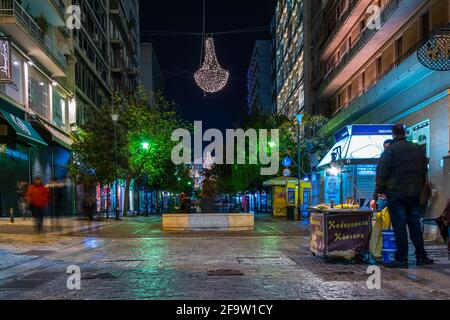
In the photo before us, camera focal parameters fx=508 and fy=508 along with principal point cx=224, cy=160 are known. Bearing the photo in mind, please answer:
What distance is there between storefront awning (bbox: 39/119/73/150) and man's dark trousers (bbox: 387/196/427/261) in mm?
23554

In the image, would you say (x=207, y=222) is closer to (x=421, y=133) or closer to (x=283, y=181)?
(x=421, y=133)

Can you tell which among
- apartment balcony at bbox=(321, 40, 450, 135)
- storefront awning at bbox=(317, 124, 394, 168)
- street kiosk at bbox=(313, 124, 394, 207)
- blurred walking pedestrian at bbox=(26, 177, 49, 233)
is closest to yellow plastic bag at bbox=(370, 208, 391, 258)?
street kiosk at bbox=(313, 124, 394, 207)

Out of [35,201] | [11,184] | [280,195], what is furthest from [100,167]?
[35,201]

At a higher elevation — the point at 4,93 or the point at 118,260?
the point at 4,93

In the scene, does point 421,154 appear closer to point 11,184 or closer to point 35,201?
point 35,201

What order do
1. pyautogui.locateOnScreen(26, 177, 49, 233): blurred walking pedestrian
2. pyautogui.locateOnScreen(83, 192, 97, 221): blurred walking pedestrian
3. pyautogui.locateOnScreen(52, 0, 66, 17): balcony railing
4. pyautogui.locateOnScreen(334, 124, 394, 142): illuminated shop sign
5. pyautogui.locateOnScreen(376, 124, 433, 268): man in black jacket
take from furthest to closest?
1. pyautogui.locateOnScreen(52, 0, 66, 17): balcony railing
2. pyautogui.locateOnScreen(83, 192, 97, 221): blurred walking pedestrian
3. pyautogui.locateOnScreen(26, 177, 49, 233): blurred walking pedestrian
4. pyautogui.locateOnScreen(334, 124, 394, 142): illuminated shop sign
5. pyautogui.locateOnScreen(376, 124, 433, 268): man in black jacket

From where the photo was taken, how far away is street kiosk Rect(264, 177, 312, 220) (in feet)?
96.1

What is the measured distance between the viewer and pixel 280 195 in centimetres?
3303

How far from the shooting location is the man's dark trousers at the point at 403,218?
25.1ft

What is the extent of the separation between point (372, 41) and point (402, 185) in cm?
2033

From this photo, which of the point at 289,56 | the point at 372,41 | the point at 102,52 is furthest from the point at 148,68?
the point at 372,41

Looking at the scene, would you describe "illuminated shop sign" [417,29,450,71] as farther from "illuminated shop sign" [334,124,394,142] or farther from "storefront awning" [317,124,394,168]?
"illuminated shop sign" [334,124,394,142]

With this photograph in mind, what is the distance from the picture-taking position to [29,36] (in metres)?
24.8

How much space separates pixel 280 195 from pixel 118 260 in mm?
24090
